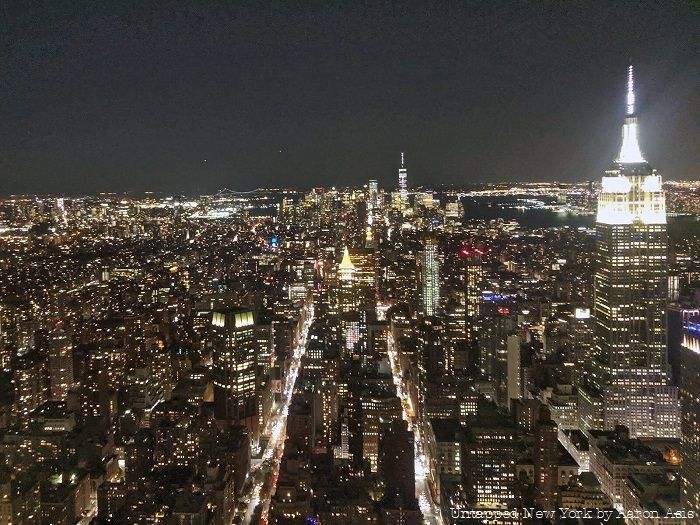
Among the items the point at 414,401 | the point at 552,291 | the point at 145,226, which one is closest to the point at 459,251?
the point at 552,291

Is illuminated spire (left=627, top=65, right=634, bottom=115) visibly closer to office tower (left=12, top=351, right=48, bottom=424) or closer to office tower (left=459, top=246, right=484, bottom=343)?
office tower (left=459, top=246, right=484, bottom=343)

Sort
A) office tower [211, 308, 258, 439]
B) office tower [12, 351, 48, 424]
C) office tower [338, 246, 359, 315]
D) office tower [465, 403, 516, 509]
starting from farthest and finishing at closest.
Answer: office tower [338, 246, 359, 315] → office tower [211, 308, 258, 439] → office tower [12, 351, 48, 424] → office tower [465, 403, 516, 509]

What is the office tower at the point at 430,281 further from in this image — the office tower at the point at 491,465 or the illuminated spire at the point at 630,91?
the illuminated spire at the point at 630,91

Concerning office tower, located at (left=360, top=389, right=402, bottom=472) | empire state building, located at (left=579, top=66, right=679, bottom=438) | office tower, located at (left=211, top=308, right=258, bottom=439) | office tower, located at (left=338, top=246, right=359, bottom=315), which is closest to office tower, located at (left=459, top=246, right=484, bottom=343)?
empire state building, located at (left=579, top=66, right=679, bottom=438)

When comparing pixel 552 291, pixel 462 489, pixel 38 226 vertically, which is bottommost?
pixel 462 489

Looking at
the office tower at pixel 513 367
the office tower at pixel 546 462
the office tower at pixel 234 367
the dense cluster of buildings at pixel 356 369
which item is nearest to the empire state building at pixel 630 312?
the dense cluster of buildings at pixel 356 369

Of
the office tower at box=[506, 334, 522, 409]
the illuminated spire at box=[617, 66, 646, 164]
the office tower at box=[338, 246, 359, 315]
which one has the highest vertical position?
the illuminated spire at box=[617, 66, 646, 164]

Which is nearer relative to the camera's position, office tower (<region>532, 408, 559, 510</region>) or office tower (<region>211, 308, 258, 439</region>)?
office tower (<region>532, 408, 559, 510</region>)

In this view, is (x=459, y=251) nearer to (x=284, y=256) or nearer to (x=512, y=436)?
(x=284, y=256)
